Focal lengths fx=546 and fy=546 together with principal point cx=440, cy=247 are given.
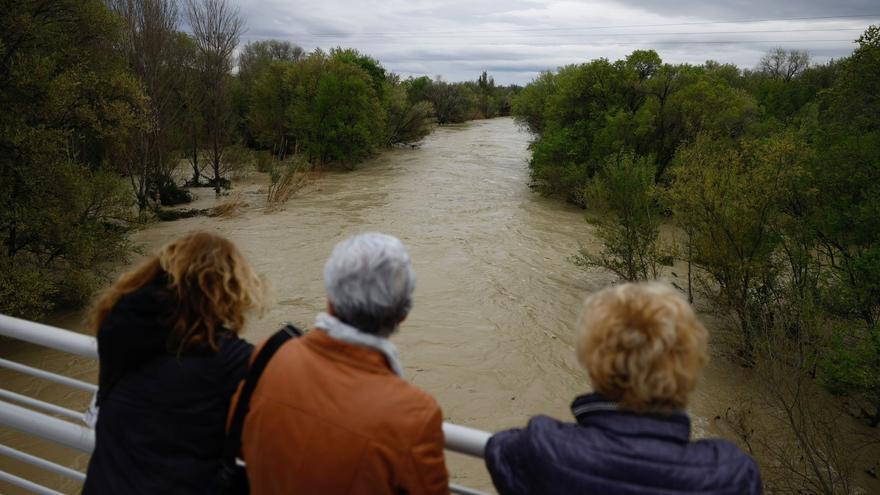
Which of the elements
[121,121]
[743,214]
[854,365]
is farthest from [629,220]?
[121,121]

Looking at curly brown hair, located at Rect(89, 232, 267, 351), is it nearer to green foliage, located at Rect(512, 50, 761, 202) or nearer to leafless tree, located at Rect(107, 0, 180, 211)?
leafless tree, located at Rect(107, 0, 180, 211)

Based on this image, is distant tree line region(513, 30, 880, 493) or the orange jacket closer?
the orange jacket

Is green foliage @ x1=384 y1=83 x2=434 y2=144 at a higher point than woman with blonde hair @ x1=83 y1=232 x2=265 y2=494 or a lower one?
higher

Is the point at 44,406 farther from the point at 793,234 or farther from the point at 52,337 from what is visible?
the point at 793,234

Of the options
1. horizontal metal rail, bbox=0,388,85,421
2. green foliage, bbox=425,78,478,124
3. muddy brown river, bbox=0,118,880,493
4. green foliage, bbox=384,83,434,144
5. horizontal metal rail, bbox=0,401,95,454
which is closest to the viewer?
horizontal metal rail, bbox=0,401,95,454

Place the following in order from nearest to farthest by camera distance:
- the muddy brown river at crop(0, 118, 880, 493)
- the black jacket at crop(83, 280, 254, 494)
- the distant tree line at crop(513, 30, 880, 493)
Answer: the black jacket at crop(83, 280, 254, 494), the distant tree line at crop(513, 30, 880, 493), the muddy brown river at crop(0, 118, 880, 493)

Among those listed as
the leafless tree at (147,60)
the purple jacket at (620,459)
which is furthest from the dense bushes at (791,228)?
the leafless tree at (147,60)

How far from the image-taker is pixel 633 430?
1.30 meters

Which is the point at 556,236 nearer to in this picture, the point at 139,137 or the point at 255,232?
the point at 255,232

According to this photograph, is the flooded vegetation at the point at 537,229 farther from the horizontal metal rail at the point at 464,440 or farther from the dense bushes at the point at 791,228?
the horizontal metal rail at the point at 464,440

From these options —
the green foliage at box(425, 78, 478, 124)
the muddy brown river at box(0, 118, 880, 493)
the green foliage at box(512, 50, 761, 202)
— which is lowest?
the muddy brown river at box(0, 118, 880, 493)

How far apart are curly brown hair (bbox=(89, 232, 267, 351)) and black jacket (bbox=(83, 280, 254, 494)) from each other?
4cm

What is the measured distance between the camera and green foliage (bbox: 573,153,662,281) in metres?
12.8

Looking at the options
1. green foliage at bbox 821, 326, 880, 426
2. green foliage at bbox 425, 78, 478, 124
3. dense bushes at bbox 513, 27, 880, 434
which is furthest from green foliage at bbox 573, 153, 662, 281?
green foliage at bbox 425, 78, 478, 124
